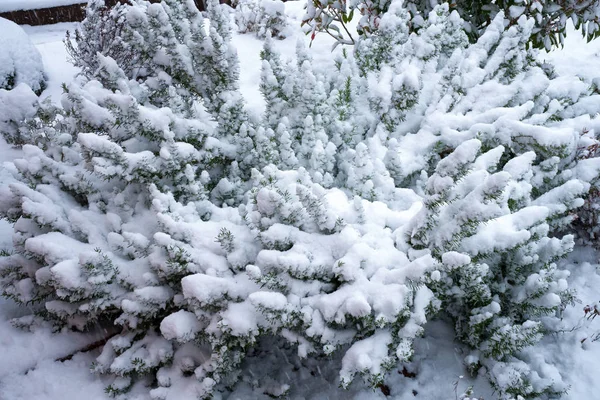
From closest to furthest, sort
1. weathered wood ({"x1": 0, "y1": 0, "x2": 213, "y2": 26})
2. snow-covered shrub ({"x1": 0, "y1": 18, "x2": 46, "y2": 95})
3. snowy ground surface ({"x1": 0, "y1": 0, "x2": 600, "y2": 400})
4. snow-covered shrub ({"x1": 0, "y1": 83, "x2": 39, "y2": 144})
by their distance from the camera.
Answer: snowy ground surface ({"x1": 0, "y1": 0, "x2": 600, "y2": 400}) → snow-covered shrub ({"x1": 0, "y1": 83, "x2": 39, "y2": 144}) → snow-covered shrub ({"x1": 0, "y1": 18, "x2": 46, "y2": 95}) → weathered wood ({"x1": 0, "y1": 0, "x2": 213, "y2": 26})

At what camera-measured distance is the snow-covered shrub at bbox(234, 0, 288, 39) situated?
6727 millimetres

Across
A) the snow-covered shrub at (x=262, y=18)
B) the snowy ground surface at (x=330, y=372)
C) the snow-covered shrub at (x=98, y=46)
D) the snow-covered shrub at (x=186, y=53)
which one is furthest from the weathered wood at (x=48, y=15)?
the snowy ground surface at (x=330, y=372)

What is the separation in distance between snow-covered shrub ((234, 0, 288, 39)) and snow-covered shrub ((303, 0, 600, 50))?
2.21 meters

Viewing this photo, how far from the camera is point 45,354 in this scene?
7.70ft

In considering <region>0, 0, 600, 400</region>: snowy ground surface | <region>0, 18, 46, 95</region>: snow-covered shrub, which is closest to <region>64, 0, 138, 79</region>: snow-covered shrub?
<region>0, 18, 46, 95</region>: snow-covered shrub

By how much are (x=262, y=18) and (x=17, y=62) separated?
3.63 meters

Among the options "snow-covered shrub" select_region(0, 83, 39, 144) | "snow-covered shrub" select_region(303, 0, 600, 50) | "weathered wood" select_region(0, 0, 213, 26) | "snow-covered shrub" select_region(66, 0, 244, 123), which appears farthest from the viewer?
"weathered wood" select_region(0, 0, 213, 26)

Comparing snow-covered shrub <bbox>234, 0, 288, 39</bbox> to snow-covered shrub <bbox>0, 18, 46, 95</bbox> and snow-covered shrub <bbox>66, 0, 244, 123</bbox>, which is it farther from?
snow-covered shrub <bbox>66, 0, 244, 123</bbox>

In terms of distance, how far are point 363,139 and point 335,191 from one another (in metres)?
0.86

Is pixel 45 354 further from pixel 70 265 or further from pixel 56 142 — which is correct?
pixel 56 142

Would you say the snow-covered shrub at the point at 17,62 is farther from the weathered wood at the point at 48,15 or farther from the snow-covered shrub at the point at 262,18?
the weathered wood at the point at 48,15

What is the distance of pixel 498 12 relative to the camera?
13.7 ft

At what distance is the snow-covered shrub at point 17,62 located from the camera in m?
5.08

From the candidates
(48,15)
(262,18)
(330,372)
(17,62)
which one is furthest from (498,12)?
(48,15)
